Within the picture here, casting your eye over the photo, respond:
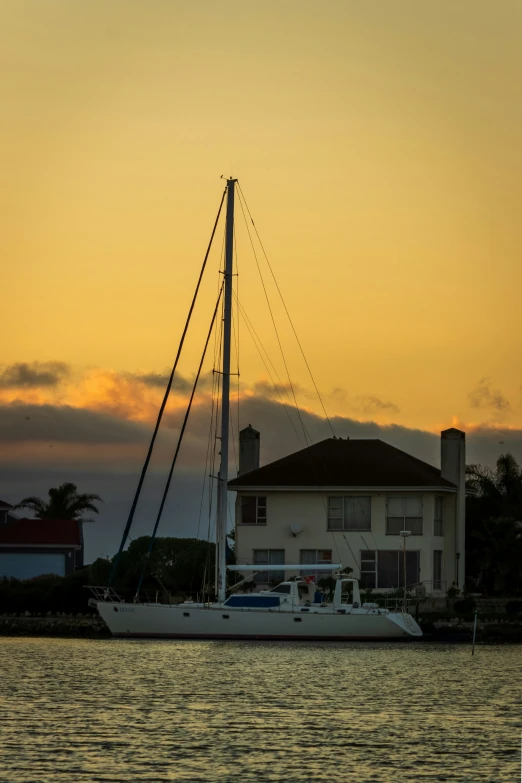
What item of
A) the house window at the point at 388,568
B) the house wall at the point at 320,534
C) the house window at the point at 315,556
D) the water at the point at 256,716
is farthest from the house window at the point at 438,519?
the water at the point at 256,716

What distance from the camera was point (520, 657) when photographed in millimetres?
50594

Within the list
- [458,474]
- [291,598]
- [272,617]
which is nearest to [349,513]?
[458,474]

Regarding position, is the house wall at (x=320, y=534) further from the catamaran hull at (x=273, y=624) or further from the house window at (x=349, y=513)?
the catamaran hull at (x=273, y=624)

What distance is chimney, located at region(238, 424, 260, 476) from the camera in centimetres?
7075

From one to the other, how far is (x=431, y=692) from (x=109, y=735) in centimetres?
1240

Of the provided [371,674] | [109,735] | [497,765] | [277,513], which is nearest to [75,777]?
[109,735]

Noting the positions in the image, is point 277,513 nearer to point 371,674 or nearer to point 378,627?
point 378,627

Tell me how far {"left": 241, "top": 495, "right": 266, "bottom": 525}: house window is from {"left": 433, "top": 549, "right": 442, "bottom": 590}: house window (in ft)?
27.7

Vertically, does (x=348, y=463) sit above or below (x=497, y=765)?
above

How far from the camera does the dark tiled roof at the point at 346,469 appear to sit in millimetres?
65625

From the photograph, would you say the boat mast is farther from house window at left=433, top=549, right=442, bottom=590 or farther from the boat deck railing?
house window at left=433, top=549, right=442, bottom=590

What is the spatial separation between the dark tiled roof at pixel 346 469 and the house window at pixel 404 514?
0.89 meters

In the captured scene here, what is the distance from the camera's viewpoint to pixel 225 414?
55844 millimetres

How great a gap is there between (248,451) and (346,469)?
642cm
